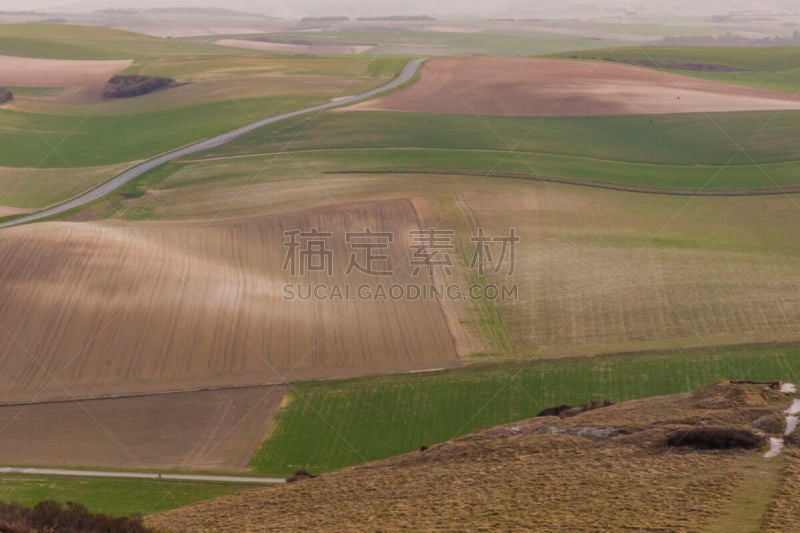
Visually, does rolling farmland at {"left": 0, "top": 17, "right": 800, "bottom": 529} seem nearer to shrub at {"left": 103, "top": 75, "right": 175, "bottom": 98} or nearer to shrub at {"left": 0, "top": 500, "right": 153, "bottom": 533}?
shrub at {"left": 0, "top": 500, "right": 153, "bottom": 533}

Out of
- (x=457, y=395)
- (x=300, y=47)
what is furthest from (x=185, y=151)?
(x=300, y=47)

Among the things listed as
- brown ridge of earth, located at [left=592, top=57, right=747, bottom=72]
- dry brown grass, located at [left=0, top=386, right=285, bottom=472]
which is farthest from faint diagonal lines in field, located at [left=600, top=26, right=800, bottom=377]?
dry brown grass, located at [left=0, top=386, right=285, bottom=472]

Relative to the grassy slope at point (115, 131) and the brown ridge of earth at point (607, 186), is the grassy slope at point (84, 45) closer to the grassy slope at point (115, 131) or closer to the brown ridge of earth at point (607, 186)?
the grassy slope at point (115, 131)

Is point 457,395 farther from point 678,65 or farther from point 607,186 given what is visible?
point 678,65

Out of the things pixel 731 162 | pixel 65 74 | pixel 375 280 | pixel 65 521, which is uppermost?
pixel 65 74

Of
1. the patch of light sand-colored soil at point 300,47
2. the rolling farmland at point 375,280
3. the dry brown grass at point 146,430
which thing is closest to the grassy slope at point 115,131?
the rolling farmland at point 375,280

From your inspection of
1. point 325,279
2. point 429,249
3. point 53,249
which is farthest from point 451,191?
point 53,249
